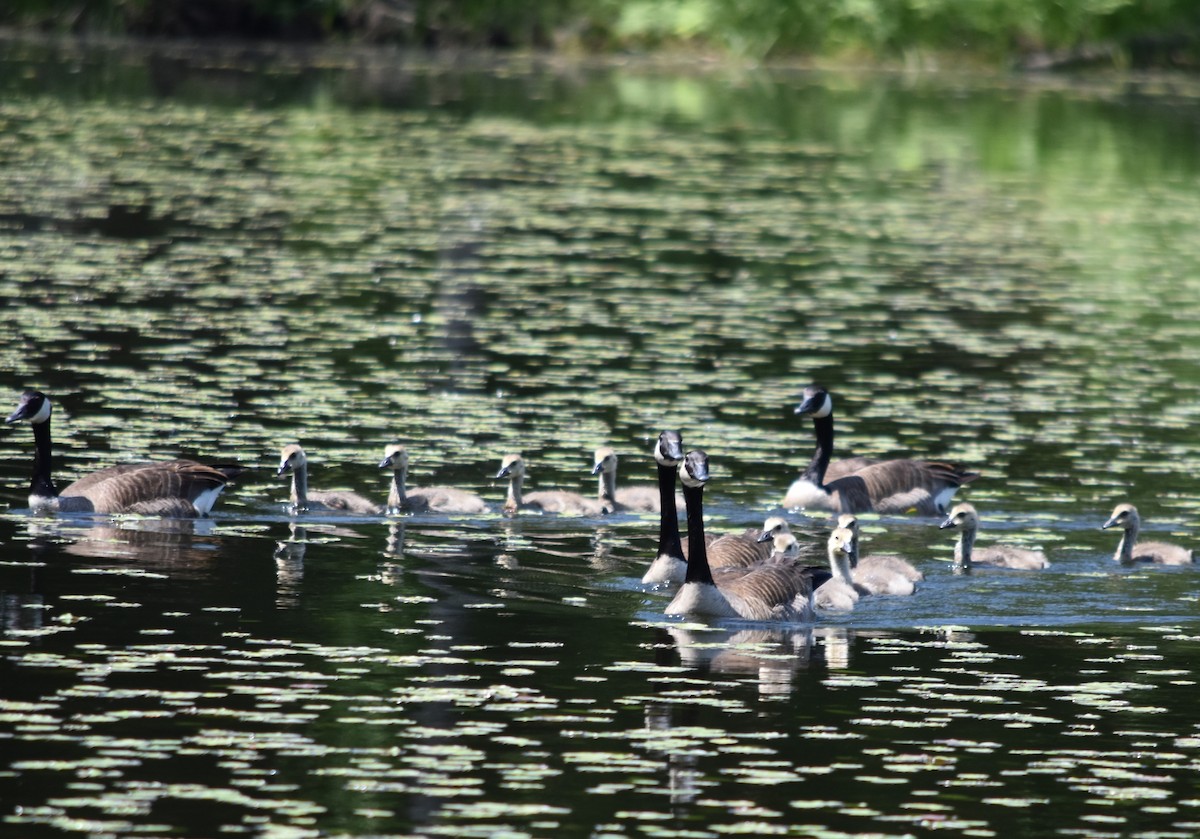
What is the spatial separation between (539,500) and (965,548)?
333cm

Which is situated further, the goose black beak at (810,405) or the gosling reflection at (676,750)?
the goose black beak at (810,405)

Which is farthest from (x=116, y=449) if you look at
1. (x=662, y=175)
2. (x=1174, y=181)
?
(x=1174, y=181)

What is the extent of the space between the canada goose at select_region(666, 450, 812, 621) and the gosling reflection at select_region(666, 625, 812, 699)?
166mm

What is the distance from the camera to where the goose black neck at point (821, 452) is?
718 inches

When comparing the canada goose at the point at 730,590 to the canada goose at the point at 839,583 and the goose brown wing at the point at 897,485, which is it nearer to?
the canada goose at the point at 839,583

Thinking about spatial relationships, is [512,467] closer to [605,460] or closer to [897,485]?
[605,460]

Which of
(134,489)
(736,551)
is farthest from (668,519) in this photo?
(134,489)

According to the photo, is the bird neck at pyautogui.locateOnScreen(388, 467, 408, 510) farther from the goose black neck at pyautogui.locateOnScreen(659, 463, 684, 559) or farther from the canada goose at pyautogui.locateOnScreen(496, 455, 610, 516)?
the goose black neck at pyautogui.locateOnScreen(659, 463, 684, 559)

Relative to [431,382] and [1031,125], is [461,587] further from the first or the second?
[1031,125]

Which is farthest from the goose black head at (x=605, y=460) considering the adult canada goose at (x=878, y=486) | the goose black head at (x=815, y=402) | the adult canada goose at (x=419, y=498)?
the goose black head at (x=815, y=402)

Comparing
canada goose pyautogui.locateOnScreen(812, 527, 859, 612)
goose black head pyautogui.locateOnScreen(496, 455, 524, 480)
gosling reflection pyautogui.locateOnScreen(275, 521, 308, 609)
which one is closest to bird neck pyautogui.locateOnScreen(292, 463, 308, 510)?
gosling reflection pyautogui.locateOnScreen(275, 521, 308, 609)

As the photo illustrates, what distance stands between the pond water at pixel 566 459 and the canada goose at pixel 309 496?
0.30 metres

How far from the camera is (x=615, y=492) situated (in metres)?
17.6

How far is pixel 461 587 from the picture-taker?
14344mm
